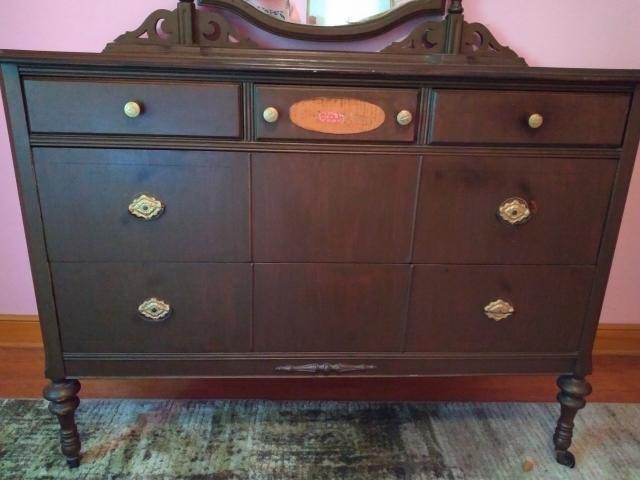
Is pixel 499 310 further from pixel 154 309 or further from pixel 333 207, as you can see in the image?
pixel 154 309

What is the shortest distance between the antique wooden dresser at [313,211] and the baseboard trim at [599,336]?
0.68 meters

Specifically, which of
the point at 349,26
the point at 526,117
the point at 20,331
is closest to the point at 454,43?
the point at 349,26

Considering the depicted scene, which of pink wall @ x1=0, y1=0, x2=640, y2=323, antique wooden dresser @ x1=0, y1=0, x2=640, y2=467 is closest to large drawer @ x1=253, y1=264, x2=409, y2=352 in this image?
antique wooden dresser @ x1=0, y1=0, x2=640, y2=467

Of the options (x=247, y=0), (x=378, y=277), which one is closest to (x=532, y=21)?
(x=247, y=0)

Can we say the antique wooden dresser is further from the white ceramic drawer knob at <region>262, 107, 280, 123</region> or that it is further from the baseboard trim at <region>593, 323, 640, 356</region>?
the baseboard trim at <region>593, 323, 640, 356</region>

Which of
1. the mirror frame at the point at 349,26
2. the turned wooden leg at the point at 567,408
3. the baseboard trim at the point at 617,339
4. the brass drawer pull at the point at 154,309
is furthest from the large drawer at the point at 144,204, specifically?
the baseboard trim at the point at 617,339

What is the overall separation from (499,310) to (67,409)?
1.11m

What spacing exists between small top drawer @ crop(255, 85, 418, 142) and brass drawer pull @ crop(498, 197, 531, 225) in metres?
0.28

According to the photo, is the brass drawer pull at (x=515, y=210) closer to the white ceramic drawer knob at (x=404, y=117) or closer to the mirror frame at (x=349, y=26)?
the white ceramic drawer knob at (x=404, y=117)

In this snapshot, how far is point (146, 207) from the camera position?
101 centimetres

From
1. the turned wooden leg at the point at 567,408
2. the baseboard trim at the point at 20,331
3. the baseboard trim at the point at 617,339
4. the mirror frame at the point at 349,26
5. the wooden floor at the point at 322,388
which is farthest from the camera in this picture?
the baseboard trim at the point at 617,339

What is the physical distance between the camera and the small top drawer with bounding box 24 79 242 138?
0.94 meters

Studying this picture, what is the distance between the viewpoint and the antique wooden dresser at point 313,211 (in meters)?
0.96

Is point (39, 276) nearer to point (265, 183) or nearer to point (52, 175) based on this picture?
point (52, 175)
